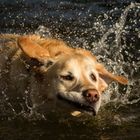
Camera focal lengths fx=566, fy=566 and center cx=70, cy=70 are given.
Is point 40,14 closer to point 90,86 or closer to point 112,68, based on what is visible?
point 112,68

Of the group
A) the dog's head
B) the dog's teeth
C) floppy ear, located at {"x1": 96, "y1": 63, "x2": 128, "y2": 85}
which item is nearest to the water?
the dog's teeth

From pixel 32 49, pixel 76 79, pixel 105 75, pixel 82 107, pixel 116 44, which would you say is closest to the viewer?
pixel 82 107

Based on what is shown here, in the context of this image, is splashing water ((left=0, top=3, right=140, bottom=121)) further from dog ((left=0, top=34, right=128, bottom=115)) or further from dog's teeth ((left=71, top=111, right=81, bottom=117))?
dog's teeth ((left=71, top=111, right=81, bottom=117))

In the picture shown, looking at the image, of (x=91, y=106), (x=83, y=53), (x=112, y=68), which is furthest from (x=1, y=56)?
(x=112, y=68)

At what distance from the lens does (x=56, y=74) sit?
6.89 meters

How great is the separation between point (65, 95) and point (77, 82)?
0.22 m

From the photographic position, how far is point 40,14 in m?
13.2

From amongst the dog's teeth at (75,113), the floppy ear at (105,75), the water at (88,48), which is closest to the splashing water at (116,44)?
the water at (88,48)

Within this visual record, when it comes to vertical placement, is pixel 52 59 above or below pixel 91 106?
above

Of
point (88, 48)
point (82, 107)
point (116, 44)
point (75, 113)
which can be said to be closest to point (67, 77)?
point (82, 107)

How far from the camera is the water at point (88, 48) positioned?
6.96m

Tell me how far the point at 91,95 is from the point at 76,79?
41cm

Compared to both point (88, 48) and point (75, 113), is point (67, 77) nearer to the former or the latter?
point (75, 113)

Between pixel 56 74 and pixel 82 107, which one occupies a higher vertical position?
pixel 56 74
